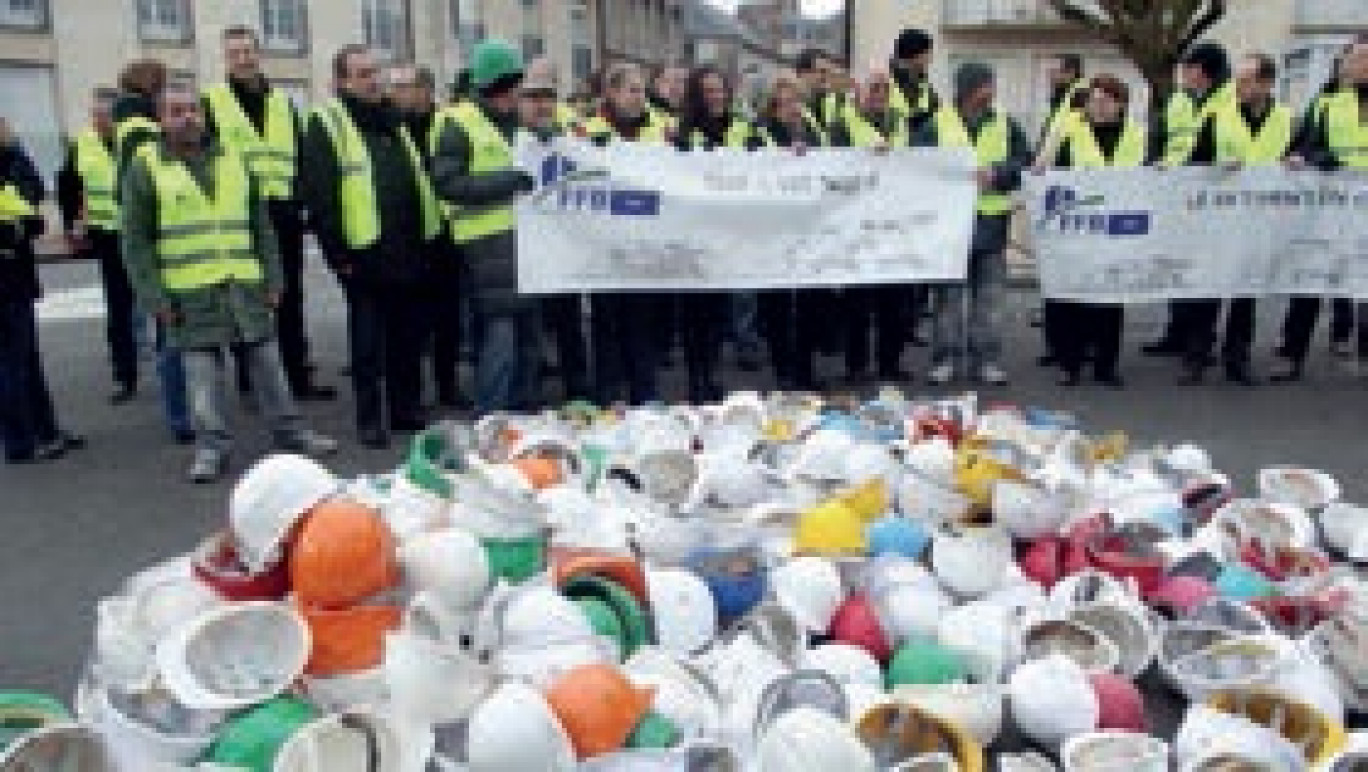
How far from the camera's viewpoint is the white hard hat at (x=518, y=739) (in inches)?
108

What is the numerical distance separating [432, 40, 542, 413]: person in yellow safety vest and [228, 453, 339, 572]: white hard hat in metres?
2.99

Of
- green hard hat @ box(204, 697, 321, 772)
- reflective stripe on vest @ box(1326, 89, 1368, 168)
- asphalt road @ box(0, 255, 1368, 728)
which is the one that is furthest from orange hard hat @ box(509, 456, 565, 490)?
reflective stripe on vest @ box(1326, 89, 1368, 168)

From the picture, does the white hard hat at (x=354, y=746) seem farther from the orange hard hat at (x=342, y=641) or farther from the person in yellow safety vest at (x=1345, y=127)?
the person in yellow safety vest at (x=1345, y=127)

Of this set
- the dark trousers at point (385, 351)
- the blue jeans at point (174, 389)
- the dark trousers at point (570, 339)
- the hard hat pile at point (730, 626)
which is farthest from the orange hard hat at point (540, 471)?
the blue jeans at point (174, 389)

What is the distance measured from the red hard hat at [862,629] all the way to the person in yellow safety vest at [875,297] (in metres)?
3.99

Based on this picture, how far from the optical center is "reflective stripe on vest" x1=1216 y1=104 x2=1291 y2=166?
7332mm

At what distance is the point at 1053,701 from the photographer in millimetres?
3178

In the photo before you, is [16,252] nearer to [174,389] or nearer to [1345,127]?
[174,389]

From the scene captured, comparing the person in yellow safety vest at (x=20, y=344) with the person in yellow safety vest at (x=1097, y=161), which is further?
the person in yellow safety vest at (x=1097, y=161)

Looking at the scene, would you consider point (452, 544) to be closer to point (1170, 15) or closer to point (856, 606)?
point (856, 606)

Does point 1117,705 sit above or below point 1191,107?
below

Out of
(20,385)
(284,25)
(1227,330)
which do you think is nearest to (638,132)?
(20,385)

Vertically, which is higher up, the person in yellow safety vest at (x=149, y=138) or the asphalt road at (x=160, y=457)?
the person in yellow safety vest at (x=149, y=138)

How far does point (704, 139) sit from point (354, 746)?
195 inches
